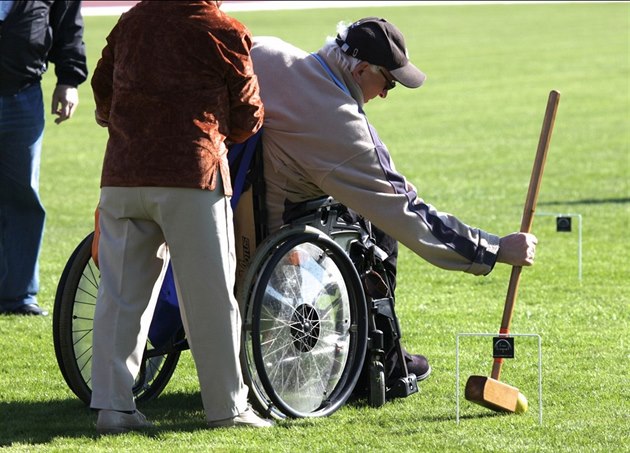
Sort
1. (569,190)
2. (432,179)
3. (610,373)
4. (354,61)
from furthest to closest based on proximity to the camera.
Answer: (432,179) < (569,190) < (610,373) < (354,61)

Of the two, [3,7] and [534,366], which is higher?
[3,7]

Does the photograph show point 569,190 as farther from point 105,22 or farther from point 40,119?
point 105,22

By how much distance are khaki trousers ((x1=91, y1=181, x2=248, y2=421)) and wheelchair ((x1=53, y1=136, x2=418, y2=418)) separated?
21 centimetres

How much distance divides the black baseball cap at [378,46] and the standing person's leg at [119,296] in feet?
3.78

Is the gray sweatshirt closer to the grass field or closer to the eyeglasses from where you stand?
the eyeglasses

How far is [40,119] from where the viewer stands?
805 cm

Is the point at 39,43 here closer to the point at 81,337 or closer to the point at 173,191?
the point at 81,337

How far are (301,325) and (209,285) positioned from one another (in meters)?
0.66

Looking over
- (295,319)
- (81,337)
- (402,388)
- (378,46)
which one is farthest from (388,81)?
(81,337)

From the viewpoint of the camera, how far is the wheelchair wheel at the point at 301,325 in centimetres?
559

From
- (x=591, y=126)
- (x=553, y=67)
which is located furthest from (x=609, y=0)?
(x=591, y=126)

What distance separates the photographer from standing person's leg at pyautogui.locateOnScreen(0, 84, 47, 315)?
26.1ft

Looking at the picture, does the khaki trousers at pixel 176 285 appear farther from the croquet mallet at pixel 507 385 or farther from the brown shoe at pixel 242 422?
the croquet mallet at pixel 507 385

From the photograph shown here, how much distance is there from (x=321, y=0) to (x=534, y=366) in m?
60.2
